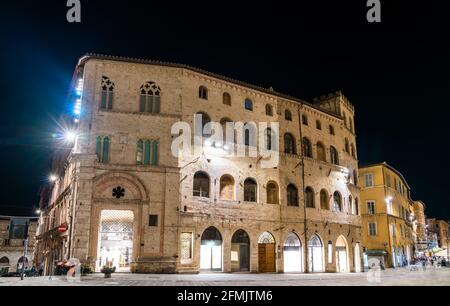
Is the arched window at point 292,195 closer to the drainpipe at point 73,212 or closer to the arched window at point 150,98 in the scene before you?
the arched window at point 150,98

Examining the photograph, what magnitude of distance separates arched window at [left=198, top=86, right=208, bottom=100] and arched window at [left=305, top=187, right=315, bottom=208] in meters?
12.0

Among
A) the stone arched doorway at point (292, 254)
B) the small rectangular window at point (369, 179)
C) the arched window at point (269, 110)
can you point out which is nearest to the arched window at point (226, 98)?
the arched window at point (269, 110)

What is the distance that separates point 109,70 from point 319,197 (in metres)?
20.2

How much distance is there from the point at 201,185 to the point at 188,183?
1303 millimetres

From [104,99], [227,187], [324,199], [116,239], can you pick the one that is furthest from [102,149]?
[324,199]

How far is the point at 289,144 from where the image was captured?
3425cm

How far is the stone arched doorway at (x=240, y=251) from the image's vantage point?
28869mm

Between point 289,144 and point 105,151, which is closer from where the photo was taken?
point 105,151

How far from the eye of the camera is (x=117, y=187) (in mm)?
25828

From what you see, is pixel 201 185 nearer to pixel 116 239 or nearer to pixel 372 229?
pixel 116 239

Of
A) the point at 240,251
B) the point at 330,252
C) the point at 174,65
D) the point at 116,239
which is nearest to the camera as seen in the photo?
the point at 116,239
